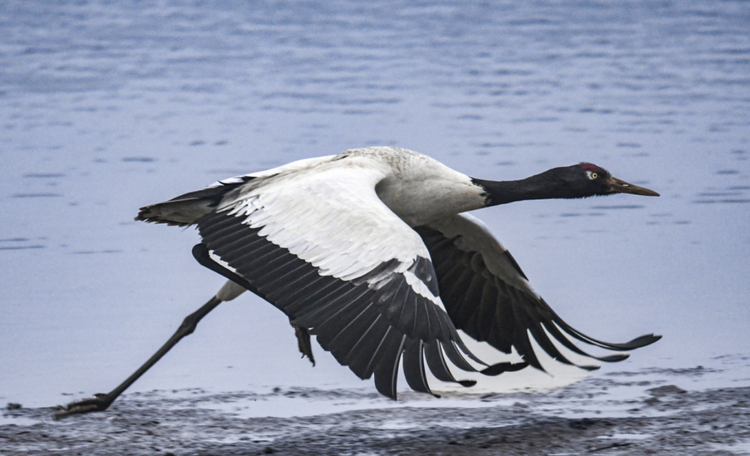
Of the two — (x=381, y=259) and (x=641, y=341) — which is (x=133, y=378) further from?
(x=641, y=341)

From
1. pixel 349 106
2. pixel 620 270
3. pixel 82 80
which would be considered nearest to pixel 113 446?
pixel 620 270

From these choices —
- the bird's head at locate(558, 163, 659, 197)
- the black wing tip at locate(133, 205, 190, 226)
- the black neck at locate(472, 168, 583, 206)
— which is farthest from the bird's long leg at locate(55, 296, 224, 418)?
the bird's head at locate(558, 163, 659, 197)

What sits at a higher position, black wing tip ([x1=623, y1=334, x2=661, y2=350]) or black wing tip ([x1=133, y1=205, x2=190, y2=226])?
black wing tip ([x1=133, y1=205, x2=190, y2=226])

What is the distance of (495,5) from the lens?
2138cm

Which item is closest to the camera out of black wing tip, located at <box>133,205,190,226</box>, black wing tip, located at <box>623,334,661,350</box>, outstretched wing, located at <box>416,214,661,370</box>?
black wing tip, located at <box>623,334,661,350</box>

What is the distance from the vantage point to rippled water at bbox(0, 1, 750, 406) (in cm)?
718

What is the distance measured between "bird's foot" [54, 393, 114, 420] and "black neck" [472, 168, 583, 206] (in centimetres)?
229

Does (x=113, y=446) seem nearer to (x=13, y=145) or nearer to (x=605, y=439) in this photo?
(x=605, y=439)

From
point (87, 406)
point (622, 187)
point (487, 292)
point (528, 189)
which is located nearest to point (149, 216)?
point (87, 406)

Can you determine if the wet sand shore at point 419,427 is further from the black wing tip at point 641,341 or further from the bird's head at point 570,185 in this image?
the bird's head at point 570,185

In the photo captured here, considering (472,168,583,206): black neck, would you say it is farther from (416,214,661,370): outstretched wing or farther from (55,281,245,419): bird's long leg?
(55,281,245,419): bird's long leg

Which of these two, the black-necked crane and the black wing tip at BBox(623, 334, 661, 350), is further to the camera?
the black wing tip at BBox(623, 334, 661, 350)

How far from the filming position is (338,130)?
1194 cm

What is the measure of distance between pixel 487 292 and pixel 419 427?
1.38 m
